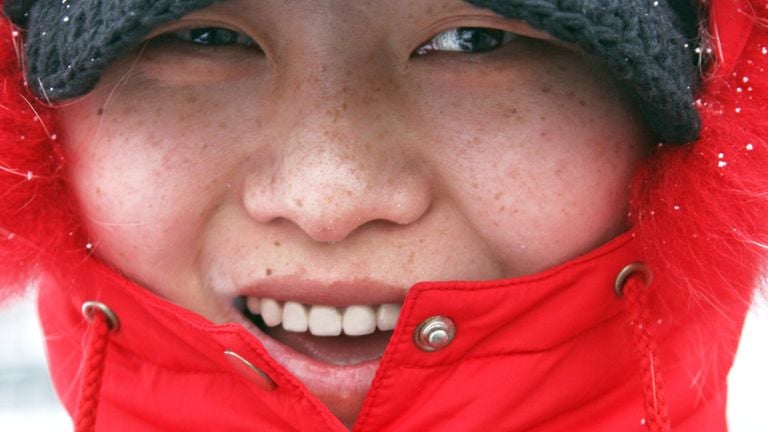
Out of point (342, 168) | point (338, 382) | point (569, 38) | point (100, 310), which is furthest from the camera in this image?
point (100, 310)

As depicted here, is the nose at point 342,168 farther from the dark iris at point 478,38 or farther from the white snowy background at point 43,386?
the white snowy background at point 43,386

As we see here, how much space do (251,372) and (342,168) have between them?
0.25 m

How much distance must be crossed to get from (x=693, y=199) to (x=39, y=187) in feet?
2.39

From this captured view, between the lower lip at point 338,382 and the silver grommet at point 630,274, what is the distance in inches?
11.1

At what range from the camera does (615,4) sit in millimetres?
867

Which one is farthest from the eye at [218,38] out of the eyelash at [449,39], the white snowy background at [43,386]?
the white snowy background at [43,386]

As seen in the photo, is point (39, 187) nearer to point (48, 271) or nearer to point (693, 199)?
point (48, 271)

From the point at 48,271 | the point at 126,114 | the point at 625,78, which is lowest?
the point at 48,271

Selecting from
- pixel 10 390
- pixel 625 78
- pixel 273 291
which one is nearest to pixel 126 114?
pixel 273 291

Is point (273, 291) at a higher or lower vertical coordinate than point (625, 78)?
lower

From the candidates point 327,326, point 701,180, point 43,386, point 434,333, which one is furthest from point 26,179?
point 43,386

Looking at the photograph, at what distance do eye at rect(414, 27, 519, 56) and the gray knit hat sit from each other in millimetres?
142

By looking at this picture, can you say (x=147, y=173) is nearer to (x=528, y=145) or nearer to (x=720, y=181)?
(x=528, y=145)

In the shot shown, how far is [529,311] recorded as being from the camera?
1.07 metres
